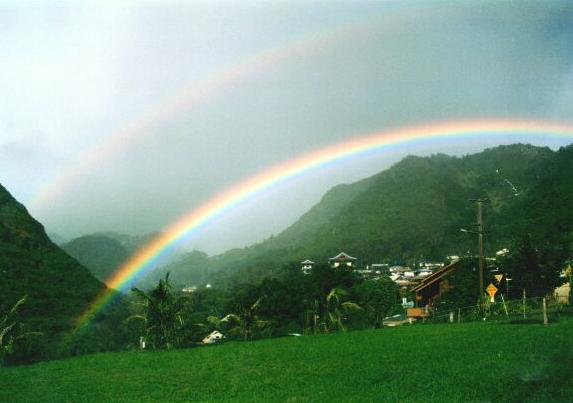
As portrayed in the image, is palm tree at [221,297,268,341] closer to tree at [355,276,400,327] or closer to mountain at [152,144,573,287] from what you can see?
tree at [355,276,400,327]

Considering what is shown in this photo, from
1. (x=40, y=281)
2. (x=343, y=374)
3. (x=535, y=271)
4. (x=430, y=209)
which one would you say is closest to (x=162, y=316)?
(x=343, y=374)

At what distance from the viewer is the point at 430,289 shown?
215ft

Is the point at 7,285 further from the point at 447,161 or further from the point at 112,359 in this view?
the point at 447,161

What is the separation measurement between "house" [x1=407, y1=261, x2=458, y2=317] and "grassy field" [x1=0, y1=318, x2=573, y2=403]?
4027 cm

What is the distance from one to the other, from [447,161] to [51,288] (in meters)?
158

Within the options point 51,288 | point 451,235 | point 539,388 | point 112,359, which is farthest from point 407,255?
point 539,388

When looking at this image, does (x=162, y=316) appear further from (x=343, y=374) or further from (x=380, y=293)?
(x=380, y=293)

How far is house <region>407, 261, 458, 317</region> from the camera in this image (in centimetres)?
5942

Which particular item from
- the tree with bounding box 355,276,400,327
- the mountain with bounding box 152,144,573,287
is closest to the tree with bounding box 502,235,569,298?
the tree with bounding box 355,276,400,327

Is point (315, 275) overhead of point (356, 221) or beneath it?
beneath

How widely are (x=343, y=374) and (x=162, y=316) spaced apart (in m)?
17.2

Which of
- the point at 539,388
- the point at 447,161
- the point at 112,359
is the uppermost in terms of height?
the point at 447,161

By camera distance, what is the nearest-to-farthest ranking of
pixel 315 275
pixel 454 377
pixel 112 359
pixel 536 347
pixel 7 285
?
pixel 454 377 < pixel 536 347 < pixel 112 359 < pixel 7 285 < pixel 315 275

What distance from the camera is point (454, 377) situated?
Result: 36.4 ft
